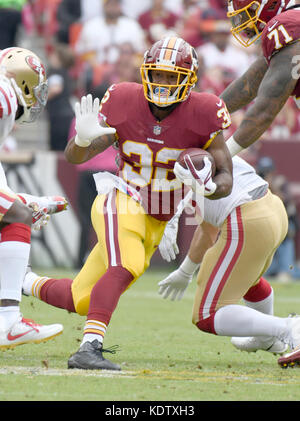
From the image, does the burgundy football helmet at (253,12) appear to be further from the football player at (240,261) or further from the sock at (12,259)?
the sock at (12,259)

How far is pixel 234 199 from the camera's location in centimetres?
463

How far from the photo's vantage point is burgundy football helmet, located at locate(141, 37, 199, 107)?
4.54 metres

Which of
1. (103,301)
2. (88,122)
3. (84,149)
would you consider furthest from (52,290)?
(88,122)

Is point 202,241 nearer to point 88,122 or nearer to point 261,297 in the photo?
point 261,297

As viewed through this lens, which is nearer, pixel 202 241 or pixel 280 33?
pixel 280 33

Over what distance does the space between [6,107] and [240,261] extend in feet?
4.42

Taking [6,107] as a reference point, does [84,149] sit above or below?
below

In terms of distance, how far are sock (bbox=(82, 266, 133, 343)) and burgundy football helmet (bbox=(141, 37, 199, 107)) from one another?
2.86 ft

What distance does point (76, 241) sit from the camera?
9453mm

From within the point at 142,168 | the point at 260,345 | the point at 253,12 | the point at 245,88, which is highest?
the point at 253,12

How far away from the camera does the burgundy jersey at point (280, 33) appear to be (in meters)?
4.79

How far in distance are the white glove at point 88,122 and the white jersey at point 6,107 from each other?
0.31 metres
